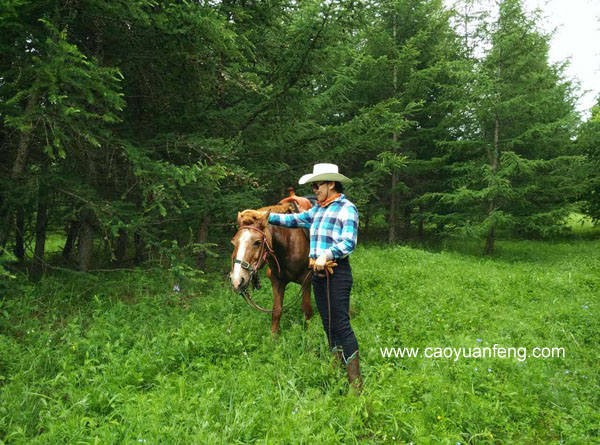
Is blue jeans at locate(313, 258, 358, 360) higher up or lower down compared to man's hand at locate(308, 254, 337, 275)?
lower down

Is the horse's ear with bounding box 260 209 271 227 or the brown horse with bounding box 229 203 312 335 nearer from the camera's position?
the brown horse with bounding box 229 203 312 335

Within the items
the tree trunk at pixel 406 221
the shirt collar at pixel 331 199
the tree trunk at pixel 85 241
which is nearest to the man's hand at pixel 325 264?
the shirt collar at pixel 331 199

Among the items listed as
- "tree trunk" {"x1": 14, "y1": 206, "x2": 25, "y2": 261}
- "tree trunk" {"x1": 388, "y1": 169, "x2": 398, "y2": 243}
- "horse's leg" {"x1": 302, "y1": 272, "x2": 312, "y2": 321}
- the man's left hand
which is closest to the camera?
the man's left hand

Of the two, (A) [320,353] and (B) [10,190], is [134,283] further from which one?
(A) [320,353]

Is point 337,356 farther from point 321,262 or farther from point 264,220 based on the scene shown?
point 264,220

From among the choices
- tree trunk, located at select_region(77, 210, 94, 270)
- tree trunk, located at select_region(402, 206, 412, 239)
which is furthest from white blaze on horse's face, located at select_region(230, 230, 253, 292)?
tree trunk, located at select_region(402, 206, 412, 239)

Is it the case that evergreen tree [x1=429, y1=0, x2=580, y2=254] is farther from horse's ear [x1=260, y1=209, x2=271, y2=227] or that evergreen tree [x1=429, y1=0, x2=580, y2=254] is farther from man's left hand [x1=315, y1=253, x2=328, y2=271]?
man's left hand [x1=315, y1=253, x2=328, y2=271]

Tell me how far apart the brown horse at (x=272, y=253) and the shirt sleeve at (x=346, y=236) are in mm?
1011

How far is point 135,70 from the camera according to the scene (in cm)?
593

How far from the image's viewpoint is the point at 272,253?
4230 mm

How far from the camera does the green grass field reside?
9.05ft

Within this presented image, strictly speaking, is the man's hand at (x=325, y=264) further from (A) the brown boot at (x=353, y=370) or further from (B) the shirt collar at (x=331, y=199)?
(A) the brown boot at (x=353, y=370)

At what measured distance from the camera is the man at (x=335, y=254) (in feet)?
10.8

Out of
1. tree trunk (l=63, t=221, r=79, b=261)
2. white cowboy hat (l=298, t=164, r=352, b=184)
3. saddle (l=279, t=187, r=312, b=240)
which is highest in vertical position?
white cowboy hat (l=298, t=164, r=352, b=184)
